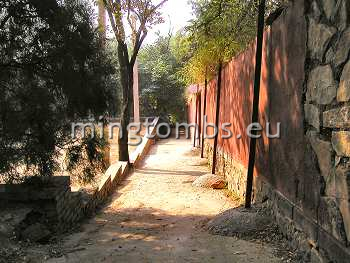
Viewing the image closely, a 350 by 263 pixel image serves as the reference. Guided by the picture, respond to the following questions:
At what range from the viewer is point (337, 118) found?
3078 mm

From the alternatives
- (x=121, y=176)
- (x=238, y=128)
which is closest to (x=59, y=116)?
(x=238, y=128)

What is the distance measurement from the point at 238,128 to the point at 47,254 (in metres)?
4.59

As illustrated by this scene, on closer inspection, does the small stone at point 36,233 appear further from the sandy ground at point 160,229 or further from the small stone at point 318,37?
the small stone at point 318,37

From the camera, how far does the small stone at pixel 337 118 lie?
2.89 m

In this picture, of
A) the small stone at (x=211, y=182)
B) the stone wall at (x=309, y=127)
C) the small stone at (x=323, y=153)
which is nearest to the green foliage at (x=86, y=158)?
the stone wall at (x=309, y=127)

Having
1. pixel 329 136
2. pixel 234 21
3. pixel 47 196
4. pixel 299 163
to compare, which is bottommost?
pixel 47 196

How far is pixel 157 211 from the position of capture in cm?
773

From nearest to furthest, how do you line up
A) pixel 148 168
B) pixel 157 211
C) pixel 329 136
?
pixel 329 136 → pixel 157 211 → pixel 148 168

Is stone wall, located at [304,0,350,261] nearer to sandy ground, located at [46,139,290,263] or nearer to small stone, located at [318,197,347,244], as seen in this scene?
small stone, located at [318,197,347,244]

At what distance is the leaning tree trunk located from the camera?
1316cm

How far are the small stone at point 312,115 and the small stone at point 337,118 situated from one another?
0.19 m

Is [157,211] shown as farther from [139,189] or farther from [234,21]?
[234,21]

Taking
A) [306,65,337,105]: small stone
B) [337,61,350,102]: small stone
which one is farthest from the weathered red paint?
[337,61,350,102]: small stone

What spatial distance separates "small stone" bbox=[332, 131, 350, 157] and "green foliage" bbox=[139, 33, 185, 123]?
23.6 m
